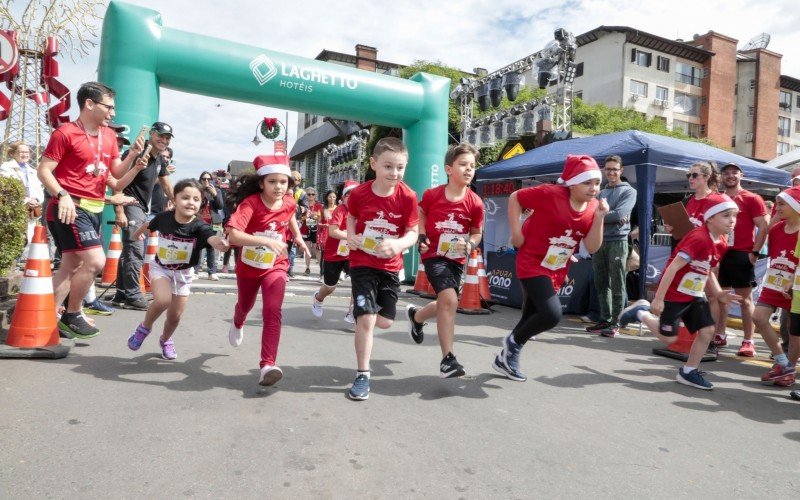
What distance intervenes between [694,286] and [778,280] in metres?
1.09

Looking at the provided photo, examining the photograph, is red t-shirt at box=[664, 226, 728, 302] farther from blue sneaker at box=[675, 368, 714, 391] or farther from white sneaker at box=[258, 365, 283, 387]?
white sneaker at box=[258, 365, 283, 387]

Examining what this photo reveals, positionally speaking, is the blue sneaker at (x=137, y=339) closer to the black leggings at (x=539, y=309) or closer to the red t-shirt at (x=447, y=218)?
the red t-shirt at (x=447, y=218)

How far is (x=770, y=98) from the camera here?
158ft

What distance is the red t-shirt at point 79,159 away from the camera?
436cm

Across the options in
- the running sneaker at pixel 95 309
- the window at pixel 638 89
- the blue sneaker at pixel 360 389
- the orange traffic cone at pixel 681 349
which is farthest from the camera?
the window at pixel 638 89

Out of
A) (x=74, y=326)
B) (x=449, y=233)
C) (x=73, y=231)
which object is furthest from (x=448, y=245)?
(x=74, y=326)

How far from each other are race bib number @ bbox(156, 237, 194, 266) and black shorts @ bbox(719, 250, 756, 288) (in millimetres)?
5537

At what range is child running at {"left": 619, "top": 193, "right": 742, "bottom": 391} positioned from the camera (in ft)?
14.7

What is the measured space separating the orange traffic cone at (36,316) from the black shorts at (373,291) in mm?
2350

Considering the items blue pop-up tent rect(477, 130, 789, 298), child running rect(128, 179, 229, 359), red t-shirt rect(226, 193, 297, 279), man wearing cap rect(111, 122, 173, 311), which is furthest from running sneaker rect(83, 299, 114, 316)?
blue pop-up tent rect(477, 130, 789, 298)

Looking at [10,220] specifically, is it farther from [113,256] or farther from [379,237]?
[379,237]

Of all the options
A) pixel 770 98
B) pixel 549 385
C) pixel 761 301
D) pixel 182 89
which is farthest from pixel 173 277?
A: pixel 770 98

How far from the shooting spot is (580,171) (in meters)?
4.16

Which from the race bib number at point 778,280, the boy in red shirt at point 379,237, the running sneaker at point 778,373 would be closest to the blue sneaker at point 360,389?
the boy in red shirt at point 379,237
